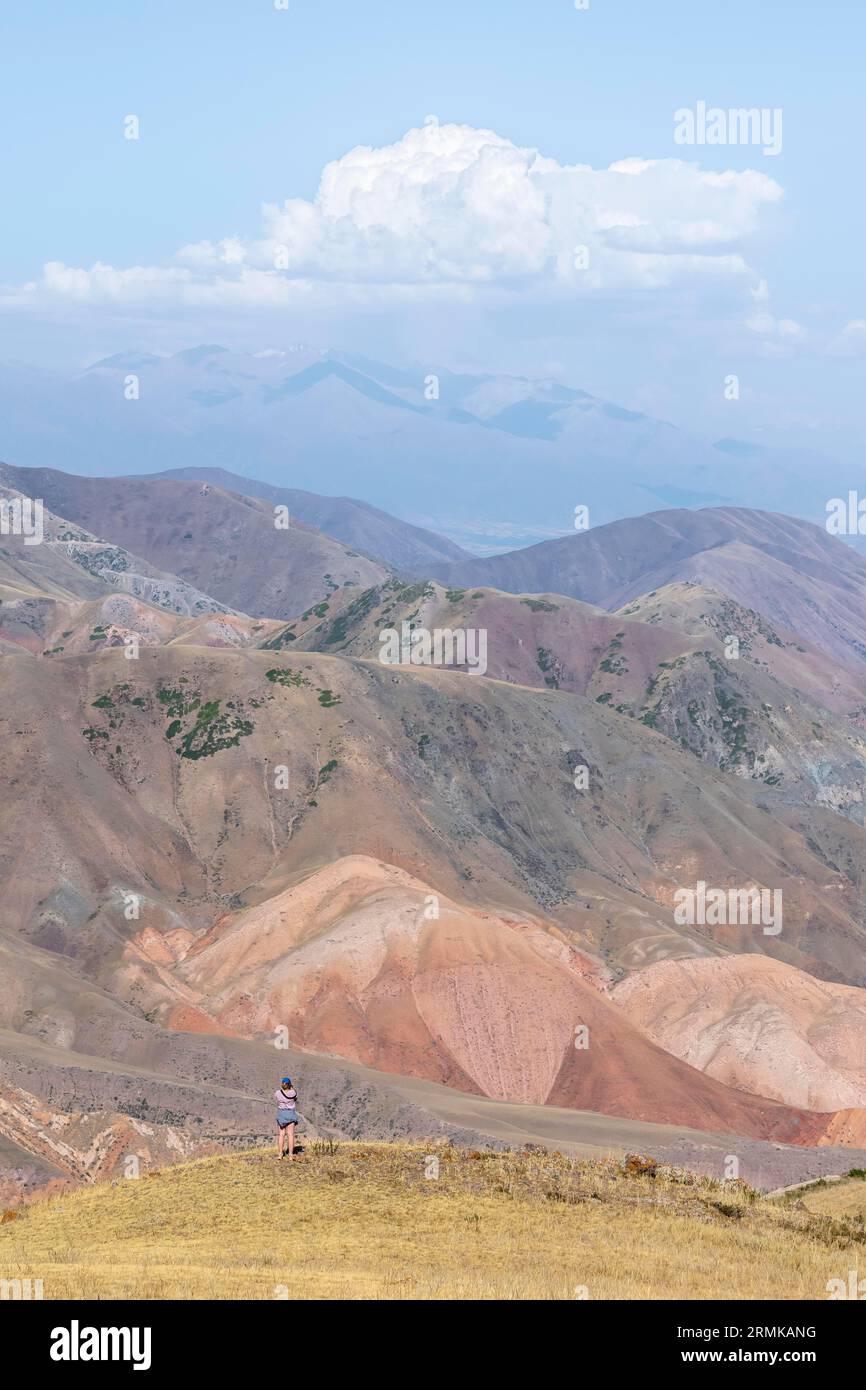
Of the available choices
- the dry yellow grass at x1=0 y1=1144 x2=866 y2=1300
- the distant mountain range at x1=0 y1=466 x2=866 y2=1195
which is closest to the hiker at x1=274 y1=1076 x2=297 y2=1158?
the dry yellow grass at x1=0 y1=1144 x2=866 y2=1300

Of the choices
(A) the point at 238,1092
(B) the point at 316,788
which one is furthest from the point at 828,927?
(A) the point at 238,1092

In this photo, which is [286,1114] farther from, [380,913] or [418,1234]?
[380,913]

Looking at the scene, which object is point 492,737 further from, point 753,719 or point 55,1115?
point 55,1115

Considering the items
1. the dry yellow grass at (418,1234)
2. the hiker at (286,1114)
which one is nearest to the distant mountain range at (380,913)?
the hiker at (286,1114)

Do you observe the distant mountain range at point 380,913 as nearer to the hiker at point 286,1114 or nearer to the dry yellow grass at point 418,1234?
the hiker at point 286,1114

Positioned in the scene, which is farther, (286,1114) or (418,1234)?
(286,1114)

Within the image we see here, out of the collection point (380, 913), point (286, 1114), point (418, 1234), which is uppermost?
point (286, 1114)

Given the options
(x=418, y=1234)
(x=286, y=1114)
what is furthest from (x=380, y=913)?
(x=418, y=1234)
